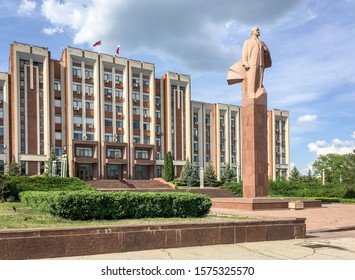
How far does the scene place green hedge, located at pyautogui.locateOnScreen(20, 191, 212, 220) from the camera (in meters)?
8.72

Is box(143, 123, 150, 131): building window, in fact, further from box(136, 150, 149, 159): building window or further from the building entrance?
the building entrance

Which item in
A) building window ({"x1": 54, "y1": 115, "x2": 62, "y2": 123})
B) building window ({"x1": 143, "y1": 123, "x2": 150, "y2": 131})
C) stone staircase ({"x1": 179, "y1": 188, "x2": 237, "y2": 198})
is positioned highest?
building window ({"x1": 54, "y1": 115, "x2": 62, "y2": 123})

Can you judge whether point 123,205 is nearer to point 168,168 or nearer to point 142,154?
point 168,168

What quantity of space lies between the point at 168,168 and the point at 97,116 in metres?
11.6

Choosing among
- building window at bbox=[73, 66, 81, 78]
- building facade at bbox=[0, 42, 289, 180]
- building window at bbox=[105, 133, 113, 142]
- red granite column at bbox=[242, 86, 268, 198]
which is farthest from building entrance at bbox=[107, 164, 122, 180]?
red granite column at bbox=[242, 86, 268, 198]

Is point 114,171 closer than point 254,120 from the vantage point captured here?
No

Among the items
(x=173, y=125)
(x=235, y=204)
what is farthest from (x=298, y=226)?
(x=173, y=125)

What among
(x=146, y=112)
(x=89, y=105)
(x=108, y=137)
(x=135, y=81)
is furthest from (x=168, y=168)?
(x=89, y=105)

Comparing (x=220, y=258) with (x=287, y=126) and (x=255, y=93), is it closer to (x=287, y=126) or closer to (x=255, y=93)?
(x=255, y=93)

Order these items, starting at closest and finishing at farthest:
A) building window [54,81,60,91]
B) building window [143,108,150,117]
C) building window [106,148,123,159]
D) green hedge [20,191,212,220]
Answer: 1. green hedge [20,191,212,220]
2. building window [54,81,60,91]
3. building window [106,148,123,159]
4. building window [143,108,150,117]

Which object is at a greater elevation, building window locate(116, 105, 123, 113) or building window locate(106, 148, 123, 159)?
building window locate(116, 105, 123, 113)

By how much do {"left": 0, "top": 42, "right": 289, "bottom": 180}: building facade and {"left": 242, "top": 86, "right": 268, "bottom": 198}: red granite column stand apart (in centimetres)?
3079

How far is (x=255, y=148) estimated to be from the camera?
784 inches

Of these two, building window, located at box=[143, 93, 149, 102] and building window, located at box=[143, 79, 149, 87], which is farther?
building window, located at box=[143, 79, 149, 87]
